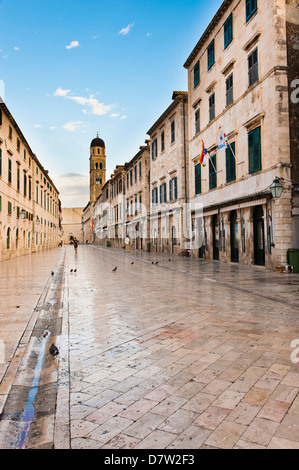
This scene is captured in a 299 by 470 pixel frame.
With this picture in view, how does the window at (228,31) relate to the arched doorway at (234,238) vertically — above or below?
above

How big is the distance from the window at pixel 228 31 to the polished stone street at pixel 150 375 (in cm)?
1571

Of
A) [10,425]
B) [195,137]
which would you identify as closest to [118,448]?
[10,425]

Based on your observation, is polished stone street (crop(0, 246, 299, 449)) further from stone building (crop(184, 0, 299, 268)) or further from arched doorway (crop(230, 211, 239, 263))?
arched doorway (crop(230, 211, 239, 263))

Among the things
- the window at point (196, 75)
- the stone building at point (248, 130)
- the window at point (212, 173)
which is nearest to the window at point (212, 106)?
the stone building at point (248, 130)

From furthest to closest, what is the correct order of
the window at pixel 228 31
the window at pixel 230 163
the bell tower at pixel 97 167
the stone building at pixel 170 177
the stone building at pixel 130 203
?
the bell tower at pixel 97 167 → the stone building at pixel 130 203 → the stone building at pixel 170 177 → the window at pixel 228 31 → the window at pixel 230 163

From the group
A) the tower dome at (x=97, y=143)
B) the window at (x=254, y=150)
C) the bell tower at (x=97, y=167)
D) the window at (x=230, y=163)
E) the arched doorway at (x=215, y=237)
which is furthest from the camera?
the tower dome at (x=97, y=143)

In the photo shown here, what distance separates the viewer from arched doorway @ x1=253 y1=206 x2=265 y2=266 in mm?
15219

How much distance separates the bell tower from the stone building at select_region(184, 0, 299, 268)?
82.2 meters

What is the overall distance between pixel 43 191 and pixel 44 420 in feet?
147

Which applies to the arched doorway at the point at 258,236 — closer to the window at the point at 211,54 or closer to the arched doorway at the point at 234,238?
the arched doorway at the point at 234,238

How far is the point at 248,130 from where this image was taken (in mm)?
15727

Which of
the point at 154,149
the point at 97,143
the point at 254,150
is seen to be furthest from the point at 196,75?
the point at 97,143

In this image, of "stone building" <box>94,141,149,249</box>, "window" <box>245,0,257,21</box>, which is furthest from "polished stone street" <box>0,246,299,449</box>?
"stone building" <box>94,141,149,249</box>

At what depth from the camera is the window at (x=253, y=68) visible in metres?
15.0
